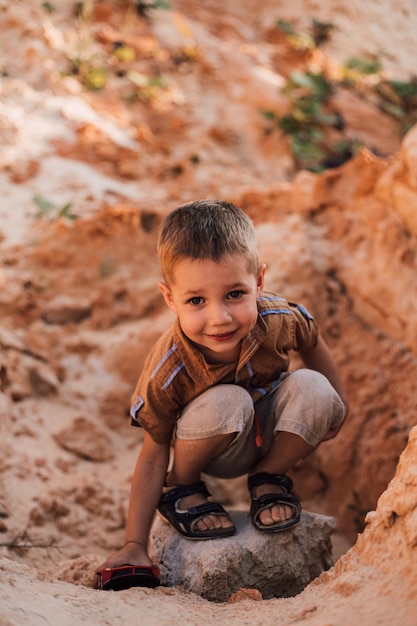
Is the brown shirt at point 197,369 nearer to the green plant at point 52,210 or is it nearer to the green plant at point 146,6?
the green plant at point 52,210

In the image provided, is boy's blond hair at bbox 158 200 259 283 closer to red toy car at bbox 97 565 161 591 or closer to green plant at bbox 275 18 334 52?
red toy car at bbox 97 565 161 591

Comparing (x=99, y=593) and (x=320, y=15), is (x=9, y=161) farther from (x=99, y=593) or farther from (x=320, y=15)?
(x=320, y=15)

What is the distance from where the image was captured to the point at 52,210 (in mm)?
4004

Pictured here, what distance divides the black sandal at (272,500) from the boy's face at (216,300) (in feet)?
1.68

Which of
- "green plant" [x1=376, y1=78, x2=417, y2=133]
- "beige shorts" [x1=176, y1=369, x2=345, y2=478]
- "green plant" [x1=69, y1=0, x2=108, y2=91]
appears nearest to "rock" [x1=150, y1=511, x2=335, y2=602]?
"beige shorts" [x1=176, y1=369, x2=345, y2=478]

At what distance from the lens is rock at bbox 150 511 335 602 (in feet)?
6.55

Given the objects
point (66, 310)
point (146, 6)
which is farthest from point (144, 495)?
point (146, 6)

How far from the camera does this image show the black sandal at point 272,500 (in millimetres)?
2094

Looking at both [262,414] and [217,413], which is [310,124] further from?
[217,413]

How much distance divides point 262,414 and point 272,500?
0.30 m

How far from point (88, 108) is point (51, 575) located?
4.11m

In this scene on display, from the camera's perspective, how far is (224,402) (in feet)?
6.76

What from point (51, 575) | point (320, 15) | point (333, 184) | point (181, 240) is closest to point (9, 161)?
point (333, 184)

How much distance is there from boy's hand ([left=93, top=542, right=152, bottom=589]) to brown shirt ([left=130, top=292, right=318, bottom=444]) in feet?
1.16
